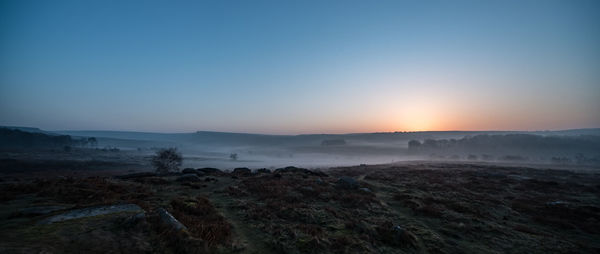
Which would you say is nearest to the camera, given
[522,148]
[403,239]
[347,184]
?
[403,239]

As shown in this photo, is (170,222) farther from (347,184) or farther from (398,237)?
(347,184)

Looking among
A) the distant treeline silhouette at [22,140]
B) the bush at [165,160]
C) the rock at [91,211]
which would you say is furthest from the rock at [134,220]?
the distant treeline silhouette at [22,140]

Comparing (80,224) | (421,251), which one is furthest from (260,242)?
(421,251)

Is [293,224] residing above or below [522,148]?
above

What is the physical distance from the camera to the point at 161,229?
756cm

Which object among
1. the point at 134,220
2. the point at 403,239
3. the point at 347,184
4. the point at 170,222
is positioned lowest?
the point at 347,184

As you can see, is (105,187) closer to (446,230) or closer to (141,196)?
(141,196)

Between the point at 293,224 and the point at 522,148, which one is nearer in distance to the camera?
the point at 293,224

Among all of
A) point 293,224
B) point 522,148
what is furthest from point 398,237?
point 522,148

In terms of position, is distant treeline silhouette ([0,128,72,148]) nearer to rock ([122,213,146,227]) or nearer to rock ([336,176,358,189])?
rock ([122,213,146,227])

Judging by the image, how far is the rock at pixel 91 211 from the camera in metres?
7.39

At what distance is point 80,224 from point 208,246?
443cm

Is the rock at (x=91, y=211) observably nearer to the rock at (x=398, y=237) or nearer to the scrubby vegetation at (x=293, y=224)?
the scrubby vegetation at (x=293, y=224)

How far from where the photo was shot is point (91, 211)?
8.29 meters
